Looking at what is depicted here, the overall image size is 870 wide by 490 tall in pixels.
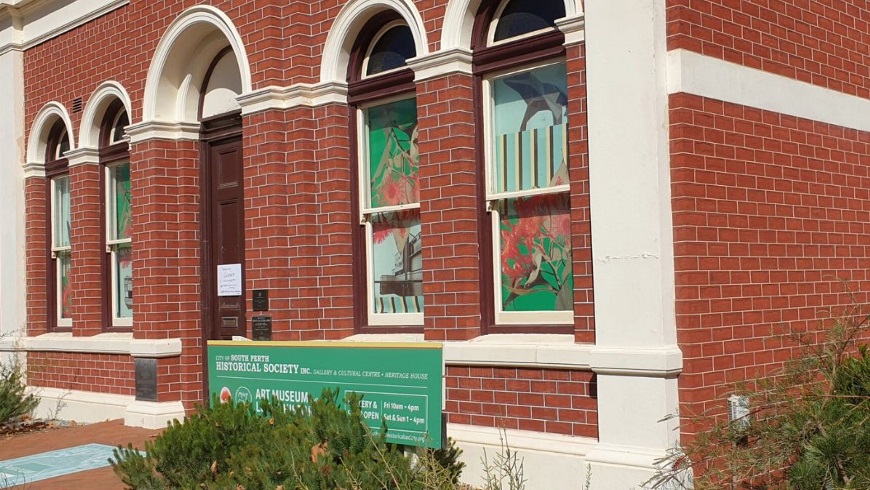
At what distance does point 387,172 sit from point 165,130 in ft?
10.5

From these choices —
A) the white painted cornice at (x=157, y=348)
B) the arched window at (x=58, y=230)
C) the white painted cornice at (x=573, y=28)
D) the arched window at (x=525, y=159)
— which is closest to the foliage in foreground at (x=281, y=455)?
the arched window at (x=525, y=159)

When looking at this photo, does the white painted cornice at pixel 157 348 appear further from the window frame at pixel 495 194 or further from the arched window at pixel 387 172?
the window frame at pixel 495 194

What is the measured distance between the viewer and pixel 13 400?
11.5 m

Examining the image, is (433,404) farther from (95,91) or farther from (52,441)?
(95,91)

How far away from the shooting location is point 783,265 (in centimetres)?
731

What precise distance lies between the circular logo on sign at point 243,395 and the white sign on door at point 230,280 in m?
2.50

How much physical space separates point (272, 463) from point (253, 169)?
409 cm

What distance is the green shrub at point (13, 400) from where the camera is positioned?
1138 cm

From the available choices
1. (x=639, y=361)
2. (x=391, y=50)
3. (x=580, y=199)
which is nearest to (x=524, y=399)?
(x=639, y=361)

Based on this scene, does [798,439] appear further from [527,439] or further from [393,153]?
[393,153]

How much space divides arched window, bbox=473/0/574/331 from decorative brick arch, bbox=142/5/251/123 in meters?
3.60

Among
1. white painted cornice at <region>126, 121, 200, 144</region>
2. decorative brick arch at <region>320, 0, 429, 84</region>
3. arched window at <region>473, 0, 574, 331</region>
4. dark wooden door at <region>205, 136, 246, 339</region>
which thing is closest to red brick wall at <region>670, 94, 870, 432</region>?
arched window at <region>473, 0, 574, 331</region>

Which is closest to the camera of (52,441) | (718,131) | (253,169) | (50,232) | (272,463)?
(272,463)

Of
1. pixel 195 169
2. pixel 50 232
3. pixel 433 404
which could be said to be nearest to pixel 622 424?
pixel 433 404
